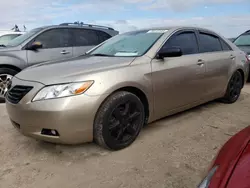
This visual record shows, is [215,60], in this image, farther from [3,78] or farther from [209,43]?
[3,78]

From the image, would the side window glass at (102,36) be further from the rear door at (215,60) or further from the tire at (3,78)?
the rear door at (215,60)

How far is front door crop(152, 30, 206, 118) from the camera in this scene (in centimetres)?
330

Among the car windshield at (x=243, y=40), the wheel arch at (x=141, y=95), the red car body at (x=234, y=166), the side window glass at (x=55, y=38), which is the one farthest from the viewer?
the car windshield at (x=243, y=40)

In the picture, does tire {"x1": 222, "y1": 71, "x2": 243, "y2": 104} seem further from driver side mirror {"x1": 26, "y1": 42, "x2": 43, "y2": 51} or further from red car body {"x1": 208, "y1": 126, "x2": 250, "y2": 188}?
driver side mirror {"x1": 26, "y1": 42, "x2": 43, "y2": 51}

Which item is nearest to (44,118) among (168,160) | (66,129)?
(66,129)

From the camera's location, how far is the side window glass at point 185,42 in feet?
11.9

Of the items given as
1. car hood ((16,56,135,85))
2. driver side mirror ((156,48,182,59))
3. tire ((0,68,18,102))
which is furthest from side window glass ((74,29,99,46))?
driver side mirror ((156,48,182,59))

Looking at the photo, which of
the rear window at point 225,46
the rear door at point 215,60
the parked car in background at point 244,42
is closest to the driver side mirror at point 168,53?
the rear door at point 215,60

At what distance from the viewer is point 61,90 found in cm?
259

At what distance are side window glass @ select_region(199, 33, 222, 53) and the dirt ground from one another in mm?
1257

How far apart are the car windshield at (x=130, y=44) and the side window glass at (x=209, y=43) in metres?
0.89

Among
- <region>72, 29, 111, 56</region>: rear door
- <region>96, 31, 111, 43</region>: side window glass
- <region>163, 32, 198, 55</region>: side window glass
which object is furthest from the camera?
<region>96, 31, 111, 43</region>: side window glass

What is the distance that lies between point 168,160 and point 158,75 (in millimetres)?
1060

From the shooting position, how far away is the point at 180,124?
3.80m
